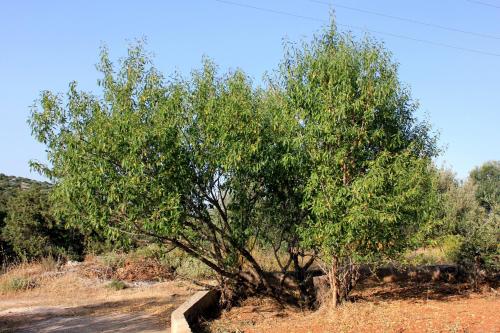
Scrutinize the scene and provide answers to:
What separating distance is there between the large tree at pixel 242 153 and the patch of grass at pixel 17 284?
7074 millimetres

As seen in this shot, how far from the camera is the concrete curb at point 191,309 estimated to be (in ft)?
28.0

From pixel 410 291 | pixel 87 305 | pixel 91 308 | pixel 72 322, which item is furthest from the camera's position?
pixel 87 305

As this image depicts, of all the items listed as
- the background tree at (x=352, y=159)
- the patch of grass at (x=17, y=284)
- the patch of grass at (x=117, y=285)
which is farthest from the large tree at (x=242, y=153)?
the patch of grass at (x=17, y=284)

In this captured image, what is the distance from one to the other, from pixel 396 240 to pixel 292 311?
312 cm

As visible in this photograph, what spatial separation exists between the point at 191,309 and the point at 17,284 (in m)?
8.29

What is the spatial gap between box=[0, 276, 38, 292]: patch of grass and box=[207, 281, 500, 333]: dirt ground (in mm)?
7838

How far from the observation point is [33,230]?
19547 millimetres

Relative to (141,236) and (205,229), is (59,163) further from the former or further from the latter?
(205,229)

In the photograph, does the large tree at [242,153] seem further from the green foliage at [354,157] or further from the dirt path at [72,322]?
the dirt path at [72,322]

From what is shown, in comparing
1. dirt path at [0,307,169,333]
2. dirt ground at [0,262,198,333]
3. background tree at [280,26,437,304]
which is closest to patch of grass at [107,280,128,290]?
dirt ground at [0,262,198,333]

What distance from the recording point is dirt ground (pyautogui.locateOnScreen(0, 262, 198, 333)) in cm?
1045

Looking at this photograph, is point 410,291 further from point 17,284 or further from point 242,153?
point 17,284

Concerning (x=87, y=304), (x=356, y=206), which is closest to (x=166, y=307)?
(x=87, y=304)

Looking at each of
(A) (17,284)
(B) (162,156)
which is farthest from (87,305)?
(B) (162,156)
